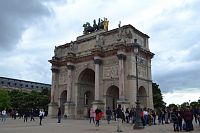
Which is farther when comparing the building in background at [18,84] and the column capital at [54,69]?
the building in background at [18,84]

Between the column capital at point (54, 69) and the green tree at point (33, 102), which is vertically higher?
the column capital at point (54, 69)

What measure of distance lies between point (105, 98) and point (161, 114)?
13977 mm

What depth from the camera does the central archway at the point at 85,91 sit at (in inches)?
1578

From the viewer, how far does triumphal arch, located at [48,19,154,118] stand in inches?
1344

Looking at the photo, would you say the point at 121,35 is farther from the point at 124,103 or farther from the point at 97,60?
the point at 124,103

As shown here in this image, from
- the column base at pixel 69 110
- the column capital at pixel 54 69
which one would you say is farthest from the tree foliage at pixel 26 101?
the column base at pixel 69 110

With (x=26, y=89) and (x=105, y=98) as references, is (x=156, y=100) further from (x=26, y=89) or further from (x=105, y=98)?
(x=26, y=89)

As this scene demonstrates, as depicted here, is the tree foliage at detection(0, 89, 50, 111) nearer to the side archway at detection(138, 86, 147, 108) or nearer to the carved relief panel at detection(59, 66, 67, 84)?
the carved relief panel at detection(59, 66, 67, 84)

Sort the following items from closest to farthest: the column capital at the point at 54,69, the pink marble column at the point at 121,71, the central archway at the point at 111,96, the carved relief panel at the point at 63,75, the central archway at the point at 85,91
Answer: the pink marble column at the point at 121,71 → the central archway at the point at 111,96 → the central archway at the point at 85,91 → the carved relief panel at the point at 63,75 → the column capital at the point at 54,69

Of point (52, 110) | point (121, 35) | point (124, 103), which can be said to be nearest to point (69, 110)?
point (52, 110)

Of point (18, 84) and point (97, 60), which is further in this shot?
point (18, 84)

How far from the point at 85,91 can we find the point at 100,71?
19.0 ft

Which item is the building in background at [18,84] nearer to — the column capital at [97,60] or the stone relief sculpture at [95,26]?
the stone relief sculpture at [95,26]

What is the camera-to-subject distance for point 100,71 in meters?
37.3
